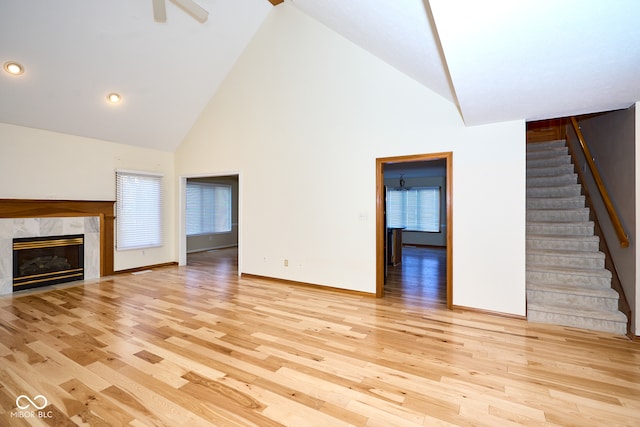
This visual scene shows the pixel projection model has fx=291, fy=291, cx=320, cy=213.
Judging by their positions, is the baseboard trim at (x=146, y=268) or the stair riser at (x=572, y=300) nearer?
the stair riser at (x=572, y=300)

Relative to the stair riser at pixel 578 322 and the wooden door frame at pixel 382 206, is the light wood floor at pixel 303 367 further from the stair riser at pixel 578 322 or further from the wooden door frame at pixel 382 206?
the wooden door frame at pixel 382 206

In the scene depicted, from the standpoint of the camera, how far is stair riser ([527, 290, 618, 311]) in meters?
3.21

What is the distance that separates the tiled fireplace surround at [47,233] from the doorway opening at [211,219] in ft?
7.06

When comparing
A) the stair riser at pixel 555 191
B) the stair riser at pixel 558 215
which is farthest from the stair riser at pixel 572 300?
the stair riser at pixel 555 191

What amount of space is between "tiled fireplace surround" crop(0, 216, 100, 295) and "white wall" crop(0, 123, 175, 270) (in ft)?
1.19

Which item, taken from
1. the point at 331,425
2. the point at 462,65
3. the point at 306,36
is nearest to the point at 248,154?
the point at 306,36

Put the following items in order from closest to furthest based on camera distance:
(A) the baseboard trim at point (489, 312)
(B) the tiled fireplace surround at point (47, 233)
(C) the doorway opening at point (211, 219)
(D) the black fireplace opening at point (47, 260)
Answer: (A) the baseboard trim at point (489, 312) → (B) the tiled fireplace surround at point (47, 233) → (D) the black fireplace opening at point (47, 260) → (C) the doorway opening at point (211, 219)

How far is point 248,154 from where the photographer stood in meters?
5.41

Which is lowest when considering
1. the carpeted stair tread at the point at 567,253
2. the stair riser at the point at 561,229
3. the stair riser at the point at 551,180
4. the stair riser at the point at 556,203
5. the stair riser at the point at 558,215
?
the carpeted stair tread at the point at 567,253

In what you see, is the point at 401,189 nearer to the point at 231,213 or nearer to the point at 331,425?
the point at 231,213

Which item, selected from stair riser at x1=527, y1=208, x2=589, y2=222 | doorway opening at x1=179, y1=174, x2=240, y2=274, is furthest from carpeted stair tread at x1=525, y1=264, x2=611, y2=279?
doorway opening at x1=179, y1=174, x2=240, y2=274

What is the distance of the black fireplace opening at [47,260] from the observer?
4.55 metres

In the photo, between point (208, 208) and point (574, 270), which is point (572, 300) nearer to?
point (574, 270)

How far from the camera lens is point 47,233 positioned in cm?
480
